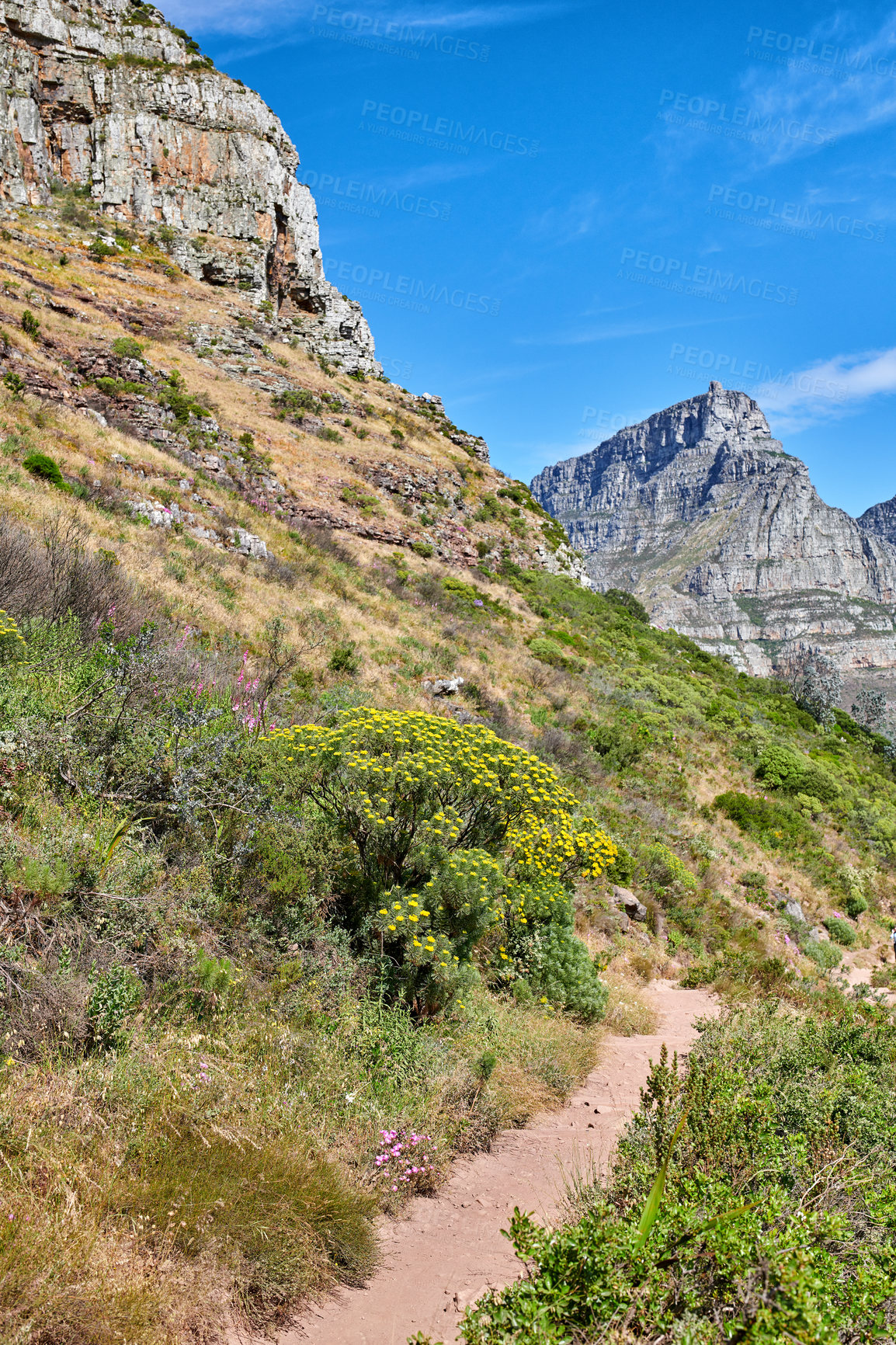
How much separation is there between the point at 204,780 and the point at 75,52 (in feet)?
176

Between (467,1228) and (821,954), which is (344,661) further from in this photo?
(821,954)

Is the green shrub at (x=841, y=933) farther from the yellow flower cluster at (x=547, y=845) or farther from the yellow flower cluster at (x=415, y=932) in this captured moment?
the yellow flower cluster at (x=415, y=932)

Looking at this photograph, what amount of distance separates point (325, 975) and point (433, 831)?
1256 millimetres

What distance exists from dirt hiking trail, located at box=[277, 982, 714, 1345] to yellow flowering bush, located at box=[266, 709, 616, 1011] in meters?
1.14

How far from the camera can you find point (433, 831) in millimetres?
4980

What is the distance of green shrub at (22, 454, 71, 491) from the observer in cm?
1126

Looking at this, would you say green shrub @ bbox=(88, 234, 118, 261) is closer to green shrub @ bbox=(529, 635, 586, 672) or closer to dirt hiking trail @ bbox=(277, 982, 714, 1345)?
green shrub @ bbox=(529, 635, 586, 672)

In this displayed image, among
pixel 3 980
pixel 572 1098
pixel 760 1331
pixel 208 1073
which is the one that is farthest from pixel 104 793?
pixel 760 1331

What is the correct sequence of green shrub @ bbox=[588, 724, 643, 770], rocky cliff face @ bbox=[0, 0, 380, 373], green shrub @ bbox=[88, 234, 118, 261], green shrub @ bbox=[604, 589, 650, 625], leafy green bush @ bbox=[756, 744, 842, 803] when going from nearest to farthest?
green shrub @ bbox=[588, 724, 643, 770]
leafy green bush @ bbox=[756, 744, 842, 803]
green shrub @ bbox=[88, 234, 118, 261]
green shrub @ bbox=[604, 589, 650, 625]
rocky cliff face @ bbox=[0, 0, 380, 373]

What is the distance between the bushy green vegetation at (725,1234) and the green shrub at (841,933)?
386 inches

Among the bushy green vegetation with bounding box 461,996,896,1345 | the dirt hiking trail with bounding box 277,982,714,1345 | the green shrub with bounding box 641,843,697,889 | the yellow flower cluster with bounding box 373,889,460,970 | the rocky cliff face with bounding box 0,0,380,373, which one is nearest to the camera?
the bushy green vegetation with bounding box 461,996,896,1345

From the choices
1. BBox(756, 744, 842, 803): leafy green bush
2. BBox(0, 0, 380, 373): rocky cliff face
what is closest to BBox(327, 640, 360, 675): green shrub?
BBox(756, 744, 842, 803): leafy green bush

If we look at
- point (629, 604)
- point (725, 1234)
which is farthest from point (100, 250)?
point (725, 1234)

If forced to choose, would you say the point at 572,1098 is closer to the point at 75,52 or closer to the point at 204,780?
the point at 204,780
